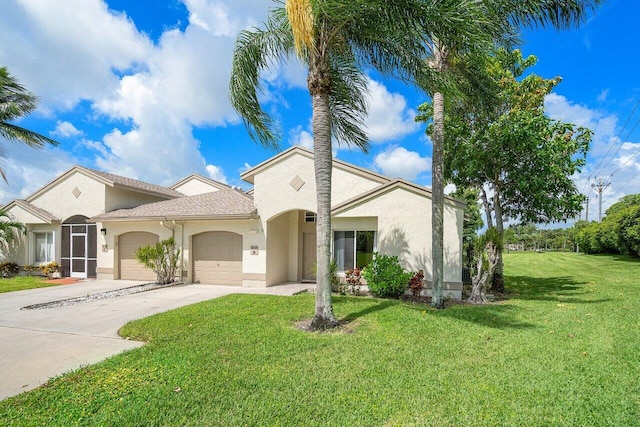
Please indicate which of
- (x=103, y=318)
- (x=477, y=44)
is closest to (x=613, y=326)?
(x=477, y=44)

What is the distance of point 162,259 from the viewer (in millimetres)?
15211

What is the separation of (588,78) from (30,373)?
73.9ft

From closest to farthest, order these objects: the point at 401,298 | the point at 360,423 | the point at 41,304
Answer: the point at 360,423 → the point at 41,304 → the point at 401,298

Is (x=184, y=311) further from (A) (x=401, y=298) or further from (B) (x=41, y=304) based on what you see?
(A) (x=401, y=298)

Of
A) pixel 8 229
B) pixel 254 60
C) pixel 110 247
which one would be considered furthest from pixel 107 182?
pixel 254 60

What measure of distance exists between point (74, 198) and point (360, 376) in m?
19.6

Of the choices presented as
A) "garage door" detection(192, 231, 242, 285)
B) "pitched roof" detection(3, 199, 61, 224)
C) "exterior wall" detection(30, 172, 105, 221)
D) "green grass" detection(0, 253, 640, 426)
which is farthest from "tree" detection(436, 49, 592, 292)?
"pitched roof" detection(3, 199, 61, 224)

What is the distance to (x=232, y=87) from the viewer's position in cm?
917

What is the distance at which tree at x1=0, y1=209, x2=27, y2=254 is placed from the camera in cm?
1844

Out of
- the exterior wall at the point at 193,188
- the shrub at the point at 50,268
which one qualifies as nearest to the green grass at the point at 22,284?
the shrub at the point at 50,268

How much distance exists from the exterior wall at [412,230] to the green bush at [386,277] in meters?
0.58

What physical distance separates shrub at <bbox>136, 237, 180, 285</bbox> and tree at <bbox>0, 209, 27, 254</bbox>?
9225 millimetres

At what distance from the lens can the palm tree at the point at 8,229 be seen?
60.5 feet

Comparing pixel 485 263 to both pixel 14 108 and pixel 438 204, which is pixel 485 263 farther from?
pixel 14 108
